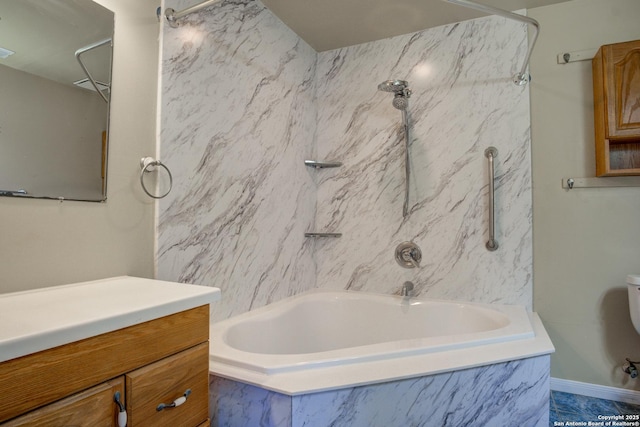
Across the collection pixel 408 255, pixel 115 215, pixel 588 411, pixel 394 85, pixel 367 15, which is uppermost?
pixel 367 15

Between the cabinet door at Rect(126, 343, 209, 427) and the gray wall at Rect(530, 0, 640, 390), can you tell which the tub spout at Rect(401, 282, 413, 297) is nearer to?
the gray wall at Rect(530, 0, 640, 390)

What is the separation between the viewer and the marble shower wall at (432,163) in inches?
82.3

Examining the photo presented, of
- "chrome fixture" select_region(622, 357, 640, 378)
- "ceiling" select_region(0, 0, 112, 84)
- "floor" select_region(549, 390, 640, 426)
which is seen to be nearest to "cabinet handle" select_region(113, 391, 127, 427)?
"ceiling" select_region(0, 0, 112, 84)

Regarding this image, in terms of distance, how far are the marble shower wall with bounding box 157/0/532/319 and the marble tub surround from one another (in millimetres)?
591

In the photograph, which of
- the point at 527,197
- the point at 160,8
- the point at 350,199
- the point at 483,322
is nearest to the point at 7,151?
the point at 160,8

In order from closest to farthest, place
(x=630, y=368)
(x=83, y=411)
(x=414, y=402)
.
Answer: (x=83, y=411) < (x=414, y=402) < (x=630, y=368)

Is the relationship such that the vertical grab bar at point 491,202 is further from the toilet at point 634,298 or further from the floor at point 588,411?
the floor at point 588,411

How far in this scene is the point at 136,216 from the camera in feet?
4.23

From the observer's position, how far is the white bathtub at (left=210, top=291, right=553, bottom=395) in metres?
1.16

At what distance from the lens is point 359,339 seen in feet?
7.06

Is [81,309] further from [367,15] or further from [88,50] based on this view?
[367,15]

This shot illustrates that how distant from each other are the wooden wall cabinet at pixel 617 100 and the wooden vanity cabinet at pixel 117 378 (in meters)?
2.20

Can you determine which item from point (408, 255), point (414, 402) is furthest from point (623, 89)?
point (414, 402)

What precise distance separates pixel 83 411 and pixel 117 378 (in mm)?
79
